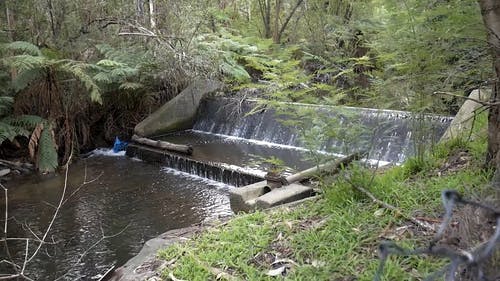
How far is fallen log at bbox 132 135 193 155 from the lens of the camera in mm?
8594

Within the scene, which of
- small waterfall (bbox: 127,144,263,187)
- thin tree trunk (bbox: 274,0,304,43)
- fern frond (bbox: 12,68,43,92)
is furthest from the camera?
thin tree trunk (bbox: 274,0,304,43)

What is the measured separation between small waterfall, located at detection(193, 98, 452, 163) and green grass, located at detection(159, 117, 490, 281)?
43 cm

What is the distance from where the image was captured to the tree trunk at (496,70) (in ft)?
9.12

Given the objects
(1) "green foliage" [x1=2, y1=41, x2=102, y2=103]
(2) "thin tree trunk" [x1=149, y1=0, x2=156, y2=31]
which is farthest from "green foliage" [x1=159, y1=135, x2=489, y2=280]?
(2) "thin tree trunk" [x1=149, y1=0, x2=156, y2=31]

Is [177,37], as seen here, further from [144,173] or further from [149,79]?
[144,173]

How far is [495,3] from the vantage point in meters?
2.77

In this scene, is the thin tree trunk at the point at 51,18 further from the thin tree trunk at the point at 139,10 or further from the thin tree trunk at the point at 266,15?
the thin tree trunk at the point at 266,15

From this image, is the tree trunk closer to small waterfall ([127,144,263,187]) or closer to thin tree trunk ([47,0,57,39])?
small waterfall ([127,144,263,187])

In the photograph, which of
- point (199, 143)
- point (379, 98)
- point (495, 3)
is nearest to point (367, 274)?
point (495, 3)

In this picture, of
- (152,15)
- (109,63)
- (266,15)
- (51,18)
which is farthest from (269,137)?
(266,15)

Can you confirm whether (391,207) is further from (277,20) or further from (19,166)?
(277,20)

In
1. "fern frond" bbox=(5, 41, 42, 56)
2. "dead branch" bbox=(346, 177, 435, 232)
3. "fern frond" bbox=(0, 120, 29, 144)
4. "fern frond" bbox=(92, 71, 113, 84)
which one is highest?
"fern frond" bbox=(5, 41, 42, 56)

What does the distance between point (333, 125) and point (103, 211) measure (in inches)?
154

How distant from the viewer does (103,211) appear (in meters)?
6.27
